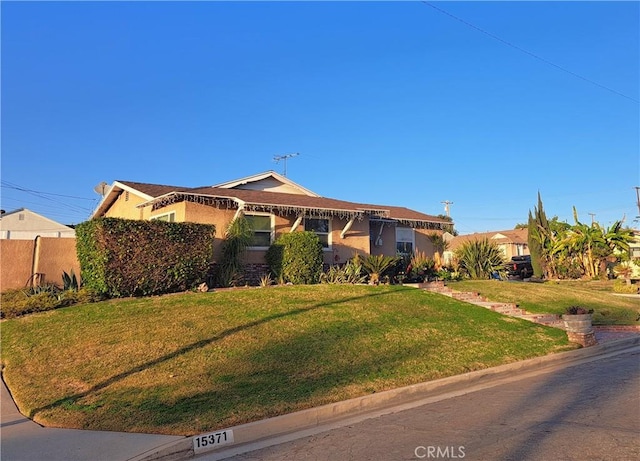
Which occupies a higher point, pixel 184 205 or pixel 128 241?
pixel 184 205

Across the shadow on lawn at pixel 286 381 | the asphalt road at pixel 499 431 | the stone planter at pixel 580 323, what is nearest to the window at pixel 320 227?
the shadow on lawn at pixel 286 381

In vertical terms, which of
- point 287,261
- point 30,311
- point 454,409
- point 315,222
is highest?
point 315,222

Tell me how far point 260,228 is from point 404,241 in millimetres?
8725

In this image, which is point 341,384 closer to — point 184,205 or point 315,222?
point 184,205

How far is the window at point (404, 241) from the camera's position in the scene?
23.7 metres

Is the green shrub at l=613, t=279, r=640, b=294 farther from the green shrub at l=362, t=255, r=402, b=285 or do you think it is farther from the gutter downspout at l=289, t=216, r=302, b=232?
the gutter downspout at l=289, t=216, r=302, b=232

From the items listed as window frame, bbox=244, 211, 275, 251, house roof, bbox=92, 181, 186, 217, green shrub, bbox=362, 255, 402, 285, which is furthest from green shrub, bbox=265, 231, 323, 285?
house roof, bbox=92, 181, 186, 217

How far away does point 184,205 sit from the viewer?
16547 mm

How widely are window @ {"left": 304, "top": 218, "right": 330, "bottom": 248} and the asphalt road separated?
1213 centimetres

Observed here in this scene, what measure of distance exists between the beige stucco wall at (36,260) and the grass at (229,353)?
3132mm

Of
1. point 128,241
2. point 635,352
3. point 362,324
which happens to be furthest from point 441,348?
point 128,241

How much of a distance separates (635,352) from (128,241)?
1293cm

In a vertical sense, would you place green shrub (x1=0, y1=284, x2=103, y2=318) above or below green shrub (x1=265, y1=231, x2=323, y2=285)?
below

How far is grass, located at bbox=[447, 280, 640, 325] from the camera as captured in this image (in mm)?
16442
